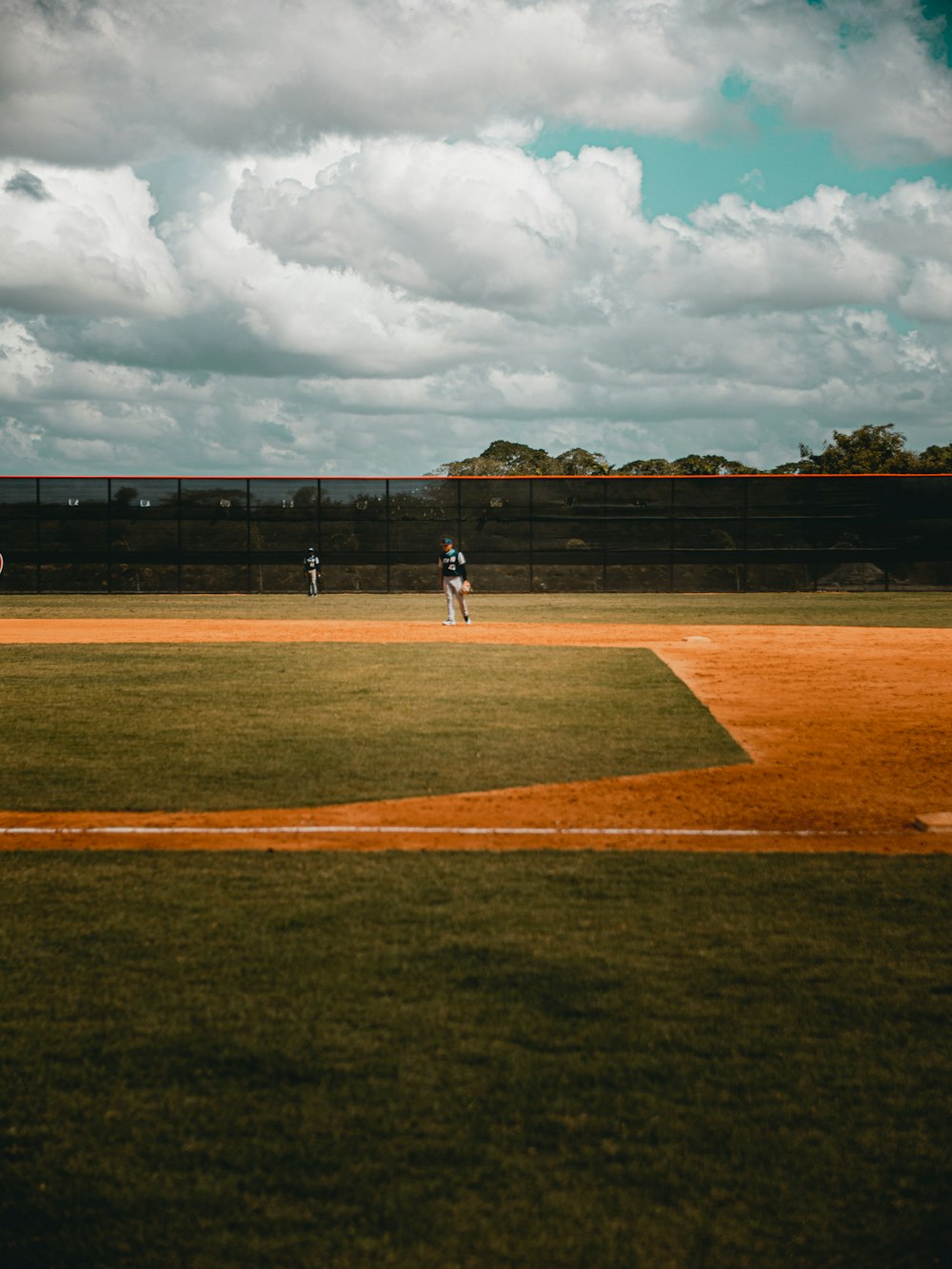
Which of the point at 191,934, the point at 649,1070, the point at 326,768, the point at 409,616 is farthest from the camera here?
the point at 409,616

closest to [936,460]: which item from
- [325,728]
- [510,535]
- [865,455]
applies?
[865,455]

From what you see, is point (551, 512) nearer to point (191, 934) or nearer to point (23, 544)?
point (23, 544)

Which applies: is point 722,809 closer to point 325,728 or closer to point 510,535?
point 325,728

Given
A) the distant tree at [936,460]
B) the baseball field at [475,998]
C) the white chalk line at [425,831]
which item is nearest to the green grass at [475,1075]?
the baseball field at [475,998]

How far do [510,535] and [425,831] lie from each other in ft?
99.0

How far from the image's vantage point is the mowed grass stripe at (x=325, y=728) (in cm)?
732

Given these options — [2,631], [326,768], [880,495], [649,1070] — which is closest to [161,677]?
[326,768]

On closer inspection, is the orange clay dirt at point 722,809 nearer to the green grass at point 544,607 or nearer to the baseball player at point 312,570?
the green grass at point 544,607

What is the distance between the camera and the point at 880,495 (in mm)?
35469

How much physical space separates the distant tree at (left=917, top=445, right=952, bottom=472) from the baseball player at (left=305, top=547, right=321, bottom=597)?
2931 cm

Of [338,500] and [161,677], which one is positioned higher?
[338,500]

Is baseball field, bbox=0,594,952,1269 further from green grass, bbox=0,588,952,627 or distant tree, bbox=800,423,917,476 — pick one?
distant tree, bbox=800,423,917,476

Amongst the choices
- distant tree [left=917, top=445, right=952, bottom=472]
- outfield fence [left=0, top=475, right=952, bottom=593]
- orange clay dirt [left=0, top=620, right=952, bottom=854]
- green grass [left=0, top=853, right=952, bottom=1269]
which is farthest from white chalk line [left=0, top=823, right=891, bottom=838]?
distant tree [left=917, top=445, right=952, bottom=472]

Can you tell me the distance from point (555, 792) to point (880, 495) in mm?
31042
